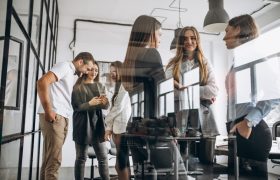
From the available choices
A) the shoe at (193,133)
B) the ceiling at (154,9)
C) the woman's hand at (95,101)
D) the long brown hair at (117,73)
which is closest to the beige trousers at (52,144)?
the woman's hand at (95,101)

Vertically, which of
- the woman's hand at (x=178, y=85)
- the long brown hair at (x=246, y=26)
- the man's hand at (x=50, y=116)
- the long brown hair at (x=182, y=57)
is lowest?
the man's hand at (x=50, y=116)

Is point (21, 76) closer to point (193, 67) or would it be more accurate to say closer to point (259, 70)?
point (193, 67)

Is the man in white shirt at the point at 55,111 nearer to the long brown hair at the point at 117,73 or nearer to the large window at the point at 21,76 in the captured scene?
the large window at the point at 21,76

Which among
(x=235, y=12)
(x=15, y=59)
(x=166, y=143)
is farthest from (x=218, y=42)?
(x=15, y=59)

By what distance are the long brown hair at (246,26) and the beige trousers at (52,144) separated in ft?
3.79

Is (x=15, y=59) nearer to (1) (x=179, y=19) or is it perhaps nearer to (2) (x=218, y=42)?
(1) (x=179, y=19)

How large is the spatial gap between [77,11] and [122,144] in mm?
751

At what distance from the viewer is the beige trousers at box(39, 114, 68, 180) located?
1.13m

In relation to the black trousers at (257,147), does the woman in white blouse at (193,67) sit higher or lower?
higher

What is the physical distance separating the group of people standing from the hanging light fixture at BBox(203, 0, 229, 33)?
0.07 meters

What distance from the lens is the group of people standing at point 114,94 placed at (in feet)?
3.75

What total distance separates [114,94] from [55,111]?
0.98 feet

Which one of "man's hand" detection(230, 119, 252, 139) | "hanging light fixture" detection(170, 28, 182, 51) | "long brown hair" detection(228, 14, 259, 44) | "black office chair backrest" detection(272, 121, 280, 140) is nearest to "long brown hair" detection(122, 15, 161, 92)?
"hanging light fixture" detection(170, 28, 182, 51)

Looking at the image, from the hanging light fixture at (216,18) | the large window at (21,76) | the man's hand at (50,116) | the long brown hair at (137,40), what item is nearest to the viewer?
the large window at (21,76)
